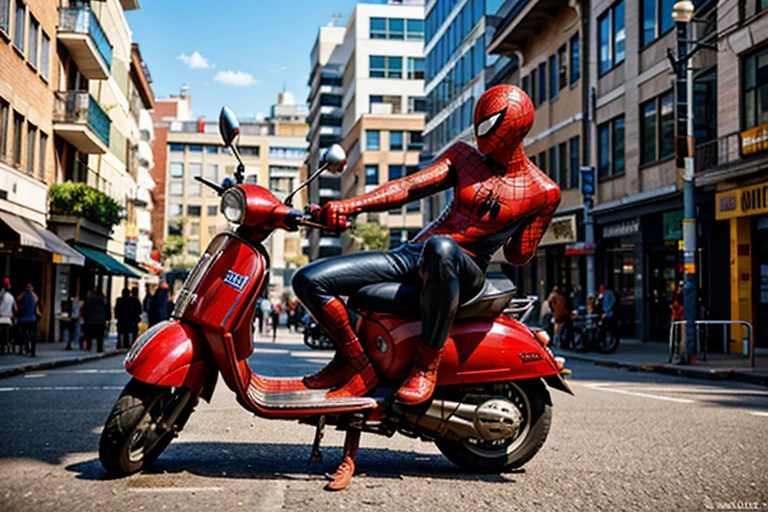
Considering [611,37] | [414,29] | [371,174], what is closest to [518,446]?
[611,37]

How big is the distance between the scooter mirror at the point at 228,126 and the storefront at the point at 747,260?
1831 centimetres

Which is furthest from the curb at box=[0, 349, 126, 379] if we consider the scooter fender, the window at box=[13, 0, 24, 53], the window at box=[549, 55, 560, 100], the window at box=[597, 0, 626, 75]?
the window at box=[549, 55, 560, 100]

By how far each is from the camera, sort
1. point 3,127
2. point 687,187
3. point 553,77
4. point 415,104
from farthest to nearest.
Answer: point 415,104
point 553,77
point 3,127
point 687,187

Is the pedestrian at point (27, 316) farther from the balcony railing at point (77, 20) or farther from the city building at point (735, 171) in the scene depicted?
the city building at point (735, 171)

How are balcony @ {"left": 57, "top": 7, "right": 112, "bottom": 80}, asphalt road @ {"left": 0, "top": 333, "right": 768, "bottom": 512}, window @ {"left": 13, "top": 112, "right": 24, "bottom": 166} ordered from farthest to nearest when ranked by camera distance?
balcony @ {"left": 57, "top": 7, "right": 112, "bottom": 80} < window @ {"left": 13, "top": 112, "right": 24, "bottom": 166} < asphalt road @ {"left": 0, "top": 333, "right": 768, "bottom": 512}

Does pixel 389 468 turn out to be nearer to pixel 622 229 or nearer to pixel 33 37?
pixel 622 229

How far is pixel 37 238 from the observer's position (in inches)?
955

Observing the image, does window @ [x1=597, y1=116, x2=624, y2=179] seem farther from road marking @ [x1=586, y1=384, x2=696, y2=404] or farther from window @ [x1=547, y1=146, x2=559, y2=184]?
road marking @ [x1=586, y1=384, x2=696, y2=404]

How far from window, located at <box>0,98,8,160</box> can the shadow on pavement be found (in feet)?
67.9

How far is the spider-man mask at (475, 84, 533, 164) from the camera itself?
5723mm

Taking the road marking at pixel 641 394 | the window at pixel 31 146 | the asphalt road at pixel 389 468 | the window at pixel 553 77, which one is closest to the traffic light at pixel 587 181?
the window at pixel 553 77

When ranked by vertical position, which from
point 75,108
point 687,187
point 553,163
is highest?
point 75,108

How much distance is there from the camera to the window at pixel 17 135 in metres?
26.8

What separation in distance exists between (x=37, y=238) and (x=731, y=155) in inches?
649
